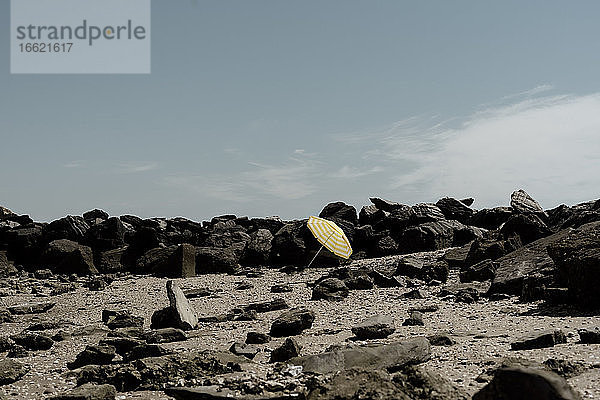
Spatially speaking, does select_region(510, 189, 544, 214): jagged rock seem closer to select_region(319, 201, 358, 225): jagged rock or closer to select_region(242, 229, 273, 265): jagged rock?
select_region(319, 201, 358, 225): jagged rock

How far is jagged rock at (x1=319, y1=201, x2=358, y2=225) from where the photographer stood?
22.4 meters

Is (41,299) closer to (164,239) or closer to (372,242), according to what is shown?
(164,239)

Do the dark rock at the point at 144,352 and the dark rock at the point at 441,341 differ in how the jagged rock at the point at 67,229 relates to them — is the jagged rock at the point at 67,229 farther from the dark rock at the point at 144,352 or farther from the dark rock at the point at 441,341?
the dark rock at the point at 441,341

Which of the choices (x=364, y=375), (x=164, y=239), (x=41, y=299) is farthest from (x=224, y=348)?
(x=164, y=239)

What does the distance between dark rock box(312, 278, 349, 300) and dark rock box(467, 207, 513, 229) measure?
10190 millimetres

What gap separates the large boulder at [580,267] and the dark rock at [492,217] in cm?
1165

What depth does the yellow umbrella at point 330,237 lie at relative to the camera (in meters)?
17.4

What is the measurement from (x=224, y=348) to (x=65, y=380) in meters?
2.11

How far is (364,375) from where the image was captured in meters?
5.22

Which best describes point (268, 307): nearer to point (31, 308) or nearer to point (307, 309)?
point (307, 309)

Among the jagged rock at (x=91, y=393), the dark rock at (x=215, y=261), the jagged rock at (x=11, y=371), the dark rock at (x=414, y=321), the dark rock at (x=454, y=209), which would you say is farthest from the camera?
the dark rock at (x=454, y=209)

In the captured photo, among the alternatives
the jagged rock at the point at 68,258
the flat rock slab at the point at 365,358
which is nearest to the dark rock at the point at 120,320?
the flat rock slab at the point at 365,358

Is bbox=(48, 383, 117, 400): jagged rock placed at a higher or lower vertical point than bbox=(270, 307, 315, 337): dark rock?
lower

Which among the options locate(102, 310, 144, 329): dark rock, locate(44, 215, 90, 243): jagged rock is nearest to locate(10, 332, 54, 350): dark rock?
locate(102, 310, 144, 329): dark rock
